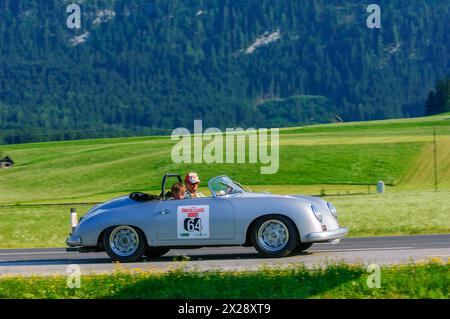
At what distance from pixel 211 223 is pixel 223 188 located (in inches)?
29.6

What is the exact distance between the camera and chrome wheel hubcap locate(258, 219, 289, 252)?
46.4 feet

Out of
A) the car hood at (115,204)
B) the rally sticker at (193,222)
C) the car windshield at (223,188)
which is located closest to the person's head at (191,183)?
the car windshield at (223,188)

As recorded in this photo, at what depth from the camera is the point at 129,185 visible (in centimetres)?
7688

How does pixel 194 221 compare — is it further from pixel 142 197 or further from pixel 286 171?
pixel 286 171

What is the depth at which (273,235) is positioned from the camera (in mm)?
14211

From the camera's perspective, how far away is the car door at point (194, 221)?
14.3m

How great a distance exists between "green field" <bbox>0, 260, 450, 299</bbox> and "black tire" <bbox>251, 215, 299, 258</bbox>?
189cm

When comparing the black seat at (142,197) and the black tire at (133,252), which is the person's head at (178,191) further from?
the black tire at (133,252)

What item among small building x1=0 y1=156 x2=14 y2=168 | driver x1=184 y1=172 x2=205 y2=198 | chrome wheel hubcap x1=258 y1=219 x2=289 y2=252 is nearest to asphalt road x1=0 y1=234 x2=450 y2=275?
chrome wheel hubcap x1=258 y1=219 x2=289 y2=252

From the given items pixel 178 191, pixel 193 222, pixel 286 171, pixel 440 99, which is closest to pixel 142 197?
pixel 178 191
